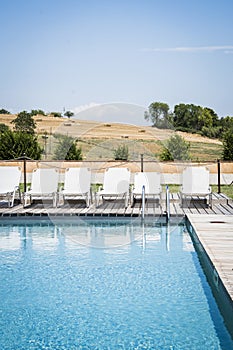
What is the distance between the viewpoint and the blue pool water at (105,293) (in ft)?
11.5

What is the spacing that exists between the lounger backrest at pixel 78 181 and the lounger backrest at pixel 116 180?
0.36 m

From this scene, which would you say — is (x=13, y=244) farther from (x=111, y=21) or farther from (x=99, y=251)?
(x=111, y=21)

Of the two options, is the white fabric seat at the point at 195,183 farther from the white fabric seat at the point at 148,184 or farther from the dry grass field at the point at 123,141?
the dry grass field at the point at 123,141

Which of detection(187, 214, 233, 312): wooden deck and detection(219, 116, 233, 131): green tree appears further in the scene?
detection(219, 116, 233, 131): green tree

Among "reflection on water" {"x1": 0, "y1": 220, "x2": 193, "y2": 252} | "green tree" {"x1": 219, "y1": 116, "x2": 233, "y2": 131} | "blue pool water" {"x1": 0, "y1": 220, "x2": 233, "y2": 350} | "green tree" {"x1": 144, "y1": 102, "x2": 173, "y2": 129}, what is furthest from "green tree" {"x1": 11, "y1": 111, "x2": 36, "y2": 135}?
"blue pool water" {"x1": 0, "y1": 220, "x2": 233, "y2": 350}

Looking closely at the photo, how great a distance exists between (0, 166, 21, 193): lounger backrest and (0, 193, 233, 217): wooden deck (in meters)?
0.34

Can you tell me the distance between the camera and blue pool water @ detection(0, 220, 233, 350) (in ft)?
11.5

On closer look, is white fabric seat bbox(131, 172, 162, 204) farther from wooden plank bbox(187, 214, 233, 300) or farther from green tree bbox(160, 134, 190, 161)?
green tree bbox(160, 134, 190, 161)

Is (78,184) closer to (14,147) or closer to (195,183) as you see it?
(195,183)

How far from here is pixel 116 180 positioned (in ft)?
29.6

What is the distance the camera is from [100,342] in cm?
345

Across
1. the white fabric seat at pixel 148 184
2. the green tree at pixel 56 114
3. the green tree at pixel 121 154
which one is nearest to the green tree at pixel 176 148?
the green tree at pixel 121 154

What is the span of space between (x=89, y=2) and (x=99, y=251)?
11.9m

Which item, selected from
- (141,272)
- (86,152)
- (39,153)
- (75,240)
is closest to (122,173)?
(75,240)
